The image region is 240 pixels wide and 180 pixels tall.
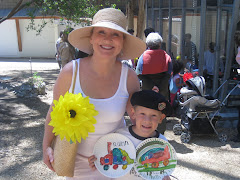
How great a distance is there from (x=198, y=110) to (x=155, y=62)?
1180 mm

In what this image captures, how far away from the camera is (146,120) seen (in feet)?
7.06

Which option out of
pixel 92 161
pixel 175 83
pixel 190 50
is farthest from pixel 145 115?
pixel 190 50

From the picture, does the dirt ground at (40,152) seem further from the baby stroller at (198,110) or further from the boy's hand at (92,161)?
the boy's hand at (92,161)

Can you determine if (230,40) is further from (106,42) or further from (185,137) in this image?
(106,42)

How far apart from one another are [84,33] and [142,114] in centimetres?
82

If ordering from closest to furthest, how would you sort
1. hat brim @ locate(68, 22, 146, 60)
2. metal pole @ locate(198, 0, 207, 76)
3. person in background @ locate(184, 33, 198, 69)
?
hat brim @ locate(68, 22, 146, 60)
metal pole @ locate(198, 0, 207, 76)
person in background @ locate(184, 33, 198, 69)

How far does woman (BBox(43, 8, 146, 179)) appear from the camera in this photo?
7.02 ft

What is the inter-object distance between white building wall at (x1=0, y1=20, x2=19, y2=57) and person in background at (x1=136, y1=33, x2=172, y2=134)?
18.0m

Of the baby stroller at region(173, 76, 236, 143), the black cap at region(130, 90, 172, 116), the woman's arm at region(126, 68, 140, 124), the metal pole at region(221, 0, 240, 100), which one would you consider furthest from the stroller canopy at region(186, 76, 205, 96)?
the black cap at region(130, 90, 172, 116)

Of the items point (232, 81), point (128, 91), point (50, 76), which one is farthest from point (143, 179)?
point (50, 76)

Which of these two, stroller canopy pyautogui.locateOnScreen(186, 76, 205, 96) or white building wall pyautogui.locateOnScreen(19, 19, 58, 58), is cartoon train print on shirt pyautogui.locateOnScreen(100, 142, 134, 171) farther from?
white building wall pyautogui.locateOnScreen(19, 19, 58, 58)

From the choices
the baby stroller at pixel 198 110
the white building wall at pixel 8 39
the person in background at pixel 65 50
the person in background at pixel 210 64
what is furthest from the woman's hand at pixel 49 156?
the white building wall at pixel 8 39

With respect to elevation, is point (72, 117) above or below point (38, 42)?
Result: above

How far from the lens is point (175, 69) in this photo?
7094 millimetres
